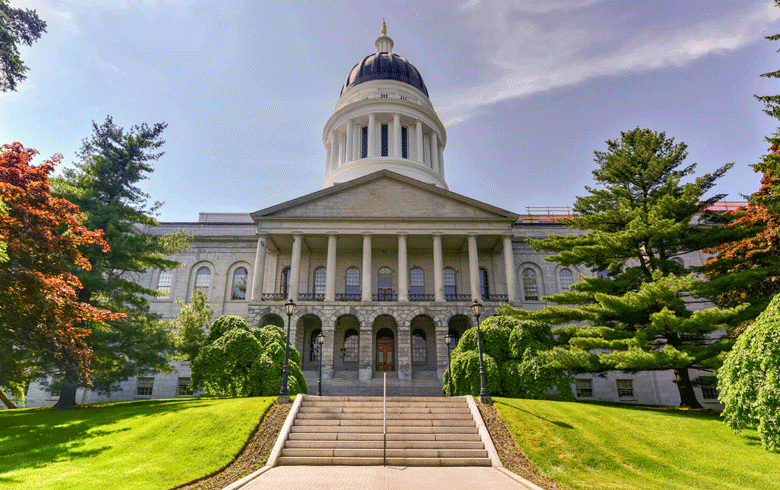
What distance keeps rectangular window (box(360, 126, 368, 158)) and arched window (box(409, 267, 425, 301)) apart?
57.4 feet

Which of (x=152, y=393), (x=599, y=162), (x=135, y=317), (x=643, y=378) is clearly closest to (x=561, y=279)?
(x=643, y=378)

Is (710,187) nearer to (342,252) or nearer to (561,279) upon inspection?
(561,279)

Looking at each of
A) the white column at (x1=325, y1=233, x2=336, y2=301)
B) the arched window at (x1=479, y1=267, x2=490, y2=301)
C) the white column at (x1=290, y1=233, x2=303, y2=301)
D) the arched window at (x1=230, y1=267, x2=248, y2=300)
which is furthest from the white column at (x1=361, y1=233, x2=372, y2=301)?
the arched window at (x1=230, y1=267, x2=248, y2=300)

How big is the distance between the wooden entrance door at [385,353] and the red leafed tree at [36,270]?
2015 centimetres

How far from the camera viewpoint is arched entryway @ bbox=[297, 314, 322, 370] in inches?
1240

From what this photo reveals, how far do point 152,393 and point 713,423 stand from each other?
3425 cm

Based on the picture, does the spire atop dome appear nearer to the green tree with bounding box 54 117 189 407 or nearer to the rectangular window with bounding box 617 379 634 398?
the green tree with bounding box 54 117 189 407

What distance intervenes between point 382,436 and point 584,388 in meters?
23.4

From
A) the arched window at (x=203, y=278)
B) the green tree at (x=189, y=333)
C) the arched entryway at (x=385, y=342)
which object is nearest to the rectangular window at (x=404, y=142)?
the arched entryway at (x=385, y=342)

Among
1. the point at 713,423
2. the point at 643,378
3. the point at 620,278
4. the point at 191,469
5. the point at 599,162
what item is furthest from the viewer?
the point at 643,378

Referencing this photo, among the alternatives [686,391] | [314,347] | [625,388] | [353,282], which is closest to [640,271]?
[686,391]

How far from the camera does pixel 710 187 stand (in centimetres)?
1969

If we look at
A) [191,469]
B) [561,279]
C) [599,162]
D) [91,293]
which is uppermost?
[599,162]

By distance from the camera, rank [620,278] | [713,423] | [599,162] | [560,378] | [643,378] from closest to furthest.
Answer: [713,423] < [560,378] < [620,278] < [599,162] < [643,378]
